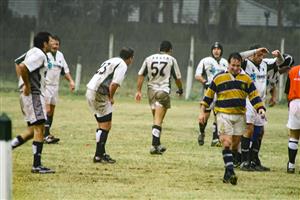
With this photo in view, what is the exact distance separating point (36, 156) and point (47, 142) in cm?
419

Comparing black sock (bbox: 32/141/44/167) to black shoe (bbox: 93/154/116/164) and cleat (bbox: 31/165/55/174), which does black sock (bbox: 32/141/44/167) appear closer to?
cleat (bbox: 31/165/55/174)

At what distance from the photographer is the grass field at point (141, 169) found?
36.9ft

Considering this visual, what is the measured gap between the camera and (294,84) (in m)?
13.7

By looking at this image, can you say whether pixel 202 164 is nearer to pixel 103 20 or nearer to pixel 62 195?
pixel 62 195

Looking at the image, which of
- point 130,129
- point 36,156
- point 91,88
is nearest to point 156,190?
point 36,156

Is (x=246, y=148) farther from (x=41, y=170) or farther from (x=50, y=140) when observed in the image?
(x=50, y=140)

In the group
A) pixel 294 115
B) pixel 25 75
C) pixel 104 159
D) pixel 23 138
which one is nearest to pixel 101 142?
pixel 104 159

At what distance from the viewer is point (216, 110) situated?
12781 mm

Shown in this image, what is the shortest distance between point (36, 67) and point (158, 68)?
406 cm

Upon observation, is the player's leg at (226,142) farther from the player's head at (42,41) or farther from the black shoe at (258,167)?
the player's head at (42,41)

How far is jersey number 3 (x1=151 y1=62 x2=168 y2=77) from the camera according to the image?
1627cm

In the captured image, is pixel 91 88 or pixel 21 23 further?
pixel 21 23

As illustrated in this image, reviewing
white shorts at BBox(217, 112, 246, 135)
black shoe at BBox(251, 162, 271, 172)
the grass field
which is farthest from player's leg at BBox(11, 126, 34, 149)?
black shoe at BBox(251, 162, 271, 172)

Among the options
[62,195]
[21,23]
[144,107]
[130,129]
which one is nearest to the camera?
[62,195]
